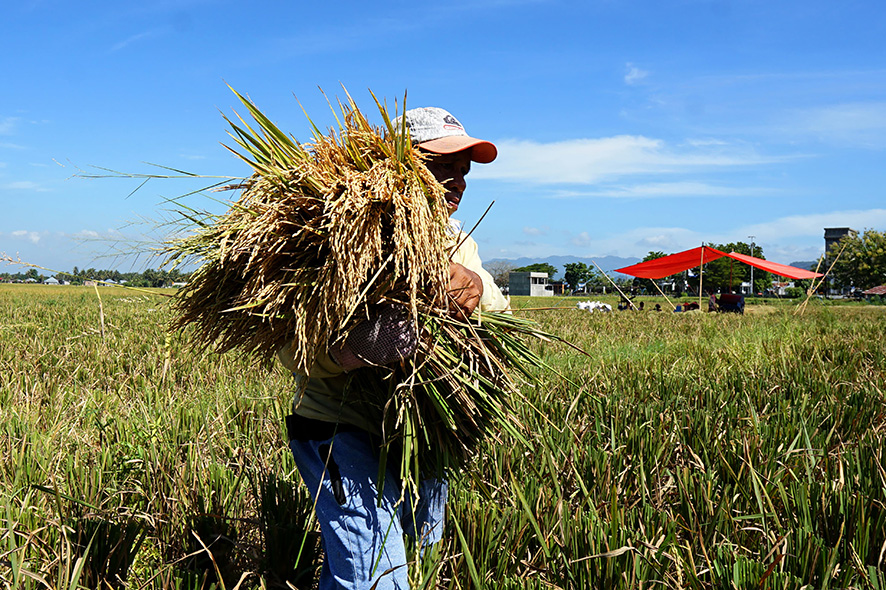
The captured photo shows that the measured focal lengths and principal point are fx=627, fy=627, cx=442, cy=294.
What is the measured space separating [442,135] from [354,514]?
1.12 m

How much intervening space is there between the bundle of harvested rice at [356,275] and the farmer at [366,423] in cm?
5

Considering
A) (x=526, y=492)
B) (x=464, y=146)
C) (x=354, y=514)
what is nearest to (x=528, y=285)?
(x=526, y=492)

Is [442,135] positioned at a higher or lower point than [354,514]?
higher

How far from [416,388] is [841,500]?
1.64 m

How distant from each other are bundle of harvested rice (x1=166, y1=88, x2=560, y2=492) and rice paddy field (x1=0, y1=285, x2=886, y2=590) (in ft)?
0.87

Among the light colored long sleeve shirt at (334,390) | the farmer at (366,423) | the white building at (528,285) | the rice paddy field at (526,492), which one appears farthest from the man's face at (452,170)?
the white building at (528,285)

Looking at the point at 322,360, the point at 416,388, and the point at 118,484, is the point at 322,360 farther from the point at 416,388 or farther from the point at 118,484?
the point at 118,484

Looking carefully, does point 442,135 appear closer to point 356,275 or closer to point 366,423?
point 356,275

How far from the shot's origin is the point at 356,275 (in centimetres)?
145

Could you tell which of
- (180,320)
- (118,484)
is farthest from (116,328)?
(180,320)

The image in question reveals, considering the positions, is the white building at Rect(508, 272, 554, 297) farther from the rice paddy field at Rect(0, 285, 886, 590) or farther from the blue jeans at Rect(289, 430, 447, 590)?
the blue jeans at Rect(289, 430, 447, 590)

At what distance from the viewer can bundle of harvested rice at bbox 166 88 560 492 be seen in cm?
147

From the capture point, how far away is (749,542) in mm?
2266

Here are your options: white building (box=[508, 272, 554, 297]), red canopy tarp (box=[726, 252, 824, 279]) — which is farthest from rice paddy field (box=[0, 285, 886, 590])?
white building (box=[508, 272, 554, 297])
